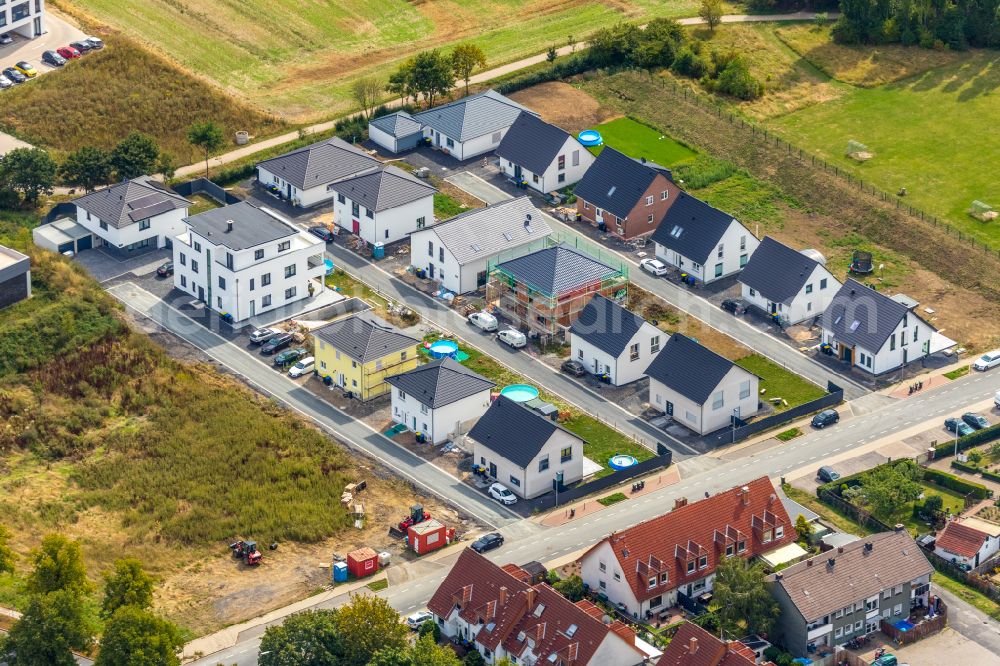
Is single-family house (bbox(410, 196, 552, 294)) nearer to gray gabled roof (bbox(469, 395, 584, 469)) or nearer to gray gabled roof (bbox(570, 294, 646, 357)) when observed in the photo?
gray gabled roof (bbox(570, 294, 646, 357))

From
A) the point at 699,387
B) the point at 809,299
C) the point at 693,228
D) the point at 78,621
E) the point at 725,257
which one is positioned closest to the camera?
the point at 78,621

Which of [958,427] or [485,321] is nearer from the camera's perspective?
[958,427]

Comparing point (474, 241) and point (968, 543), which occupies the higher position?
point (968, 543)

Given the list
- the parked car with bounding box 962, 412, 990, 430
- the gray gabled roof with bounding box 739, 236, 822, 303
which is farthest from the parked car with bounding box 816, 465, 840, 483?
the gray gabled roof with bounding box 739, 236, 822, 303

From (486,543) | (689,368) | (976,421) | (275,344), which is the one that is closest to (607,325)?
(689,368)

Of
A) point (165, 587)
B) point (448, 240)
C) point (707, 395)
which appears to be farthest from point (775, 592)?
point (448, 240)

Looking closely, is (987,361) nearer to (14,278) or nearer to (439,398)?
(439,398)
